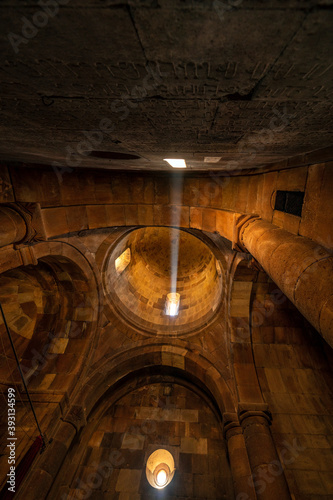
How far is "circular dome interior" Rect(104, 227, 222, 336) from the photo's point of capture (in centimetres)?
838

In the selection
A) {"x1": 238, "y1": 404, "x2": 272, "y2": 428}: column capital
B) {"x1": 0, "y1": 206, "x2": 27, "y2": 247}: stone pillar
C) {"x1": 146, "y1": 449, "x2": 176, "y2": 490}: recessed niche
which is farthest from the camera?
{"x1": 238, "y1": 404, "x2": 272, "y2": 428}: column capital

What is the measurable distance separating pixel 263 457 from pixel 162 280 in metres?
7.13

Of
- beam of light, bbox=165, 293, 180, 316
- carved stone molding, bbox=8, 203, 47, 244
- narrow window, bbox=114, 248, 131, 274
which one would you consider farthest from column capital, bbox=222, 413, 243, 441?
carved stone molding, bbox=8, 203, 47, 244

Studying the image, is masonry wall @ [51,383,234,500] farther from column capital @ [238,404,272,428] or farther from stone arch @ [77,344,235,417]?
column capital @ [238,404,272,428]

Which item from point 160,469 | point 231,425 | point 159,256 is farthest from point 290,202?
point 159,256

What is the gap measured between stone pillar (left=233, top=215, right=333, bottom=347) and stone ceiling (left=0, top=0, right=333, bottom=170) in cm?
116

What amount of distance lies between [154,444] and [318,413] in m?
4.46

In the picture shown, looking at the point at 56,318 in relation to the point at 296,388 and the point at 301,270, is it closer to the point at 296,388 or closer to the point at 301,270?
the point at 296,388

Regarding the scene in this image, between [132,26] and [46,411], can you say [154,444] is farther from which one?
[132,26]

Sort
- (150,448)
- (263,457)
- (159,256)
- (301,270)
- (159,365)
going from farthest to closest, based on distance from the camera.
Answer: (159,256) < (159,365) < (150,448) < (263,457) < (301,270)

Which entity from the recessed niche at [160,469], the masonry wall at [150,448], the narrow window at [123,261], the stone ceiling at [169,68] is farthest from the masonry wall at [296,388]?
the stone ceiling at [169,68]

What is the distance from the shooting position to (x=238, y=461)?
5359 mm

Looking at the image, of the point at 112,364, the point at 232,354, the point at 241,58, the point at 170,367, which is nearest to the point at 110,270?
the point at 112,364

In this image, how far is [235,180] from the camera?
5.05 metres
